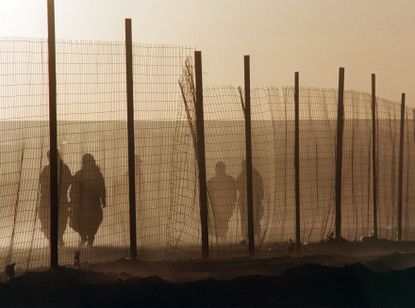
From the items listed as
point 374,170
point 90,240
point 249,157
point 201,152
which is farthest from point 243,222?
point 374,170

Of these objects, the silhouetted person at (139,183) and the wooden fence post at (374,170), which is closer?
the silhouetted person at (139,183)

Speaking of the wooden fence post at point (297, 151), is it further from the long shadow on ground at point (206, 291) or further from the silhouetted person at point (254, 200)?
the long shadow on ground at point (206, 291)

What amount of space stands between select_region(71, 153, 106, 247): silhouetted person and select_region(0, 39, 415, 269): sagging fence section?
1 cm

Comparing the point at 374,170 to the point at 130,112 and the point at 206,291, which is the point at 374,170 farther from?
the point at 206,291

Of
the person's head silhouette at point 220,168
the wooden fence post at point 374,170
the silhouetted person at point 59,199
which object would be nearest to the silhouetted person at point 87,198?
the silhouetted person at point 59,199

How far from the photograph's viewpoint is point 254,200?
12906 mm

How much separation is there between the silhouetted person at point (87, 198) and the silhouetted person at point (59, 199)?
0.34 feet

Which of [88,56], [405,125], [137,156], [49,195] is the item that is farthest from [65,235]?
[405,125]

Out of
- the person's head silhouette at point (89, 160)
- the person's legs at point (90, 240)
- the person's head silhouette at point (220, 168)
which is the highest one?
the person's head silhouette at point (89, 160)

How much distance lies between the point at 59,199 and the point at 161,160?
1.35 metres

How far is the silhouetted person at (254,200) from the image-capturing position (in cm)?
1221

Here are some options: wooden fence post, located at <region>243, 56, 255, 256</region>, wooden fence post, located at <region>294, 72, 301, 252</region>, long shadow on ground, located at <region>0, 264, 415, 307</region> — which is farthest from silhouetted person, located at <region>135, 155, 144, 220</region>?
wooden fence post, located at <region>294, 72, 301, 252</region>

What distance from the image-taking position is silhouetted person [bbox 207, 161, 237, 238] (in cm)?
1199

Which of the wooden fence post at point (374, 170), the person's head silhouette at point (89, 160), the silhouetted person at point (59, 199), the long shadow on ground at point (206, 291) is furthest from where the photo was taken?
the wooden fence post at point (374, 170)
